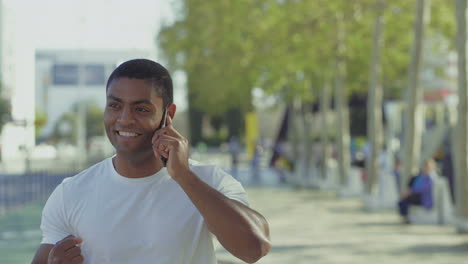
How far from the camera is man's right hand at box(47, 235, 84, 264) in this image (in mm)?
2912

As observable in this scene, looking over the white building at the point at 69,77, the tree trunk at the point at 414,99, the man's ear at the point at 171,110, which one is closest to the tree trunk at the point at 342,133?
the tree trunk at the point at 414,99

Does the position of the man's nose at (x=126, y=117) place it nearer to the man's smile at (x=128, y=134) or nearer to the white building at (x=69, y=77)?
the man's smile at (x=128, y=134)

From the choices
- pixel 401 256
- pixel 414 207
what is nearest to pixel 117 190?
pixel 401 256

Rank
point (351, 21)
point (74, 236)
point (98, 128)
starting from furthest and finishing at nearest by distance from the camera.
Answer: point (98, 128)
point (351, 21)
point (74, 236)

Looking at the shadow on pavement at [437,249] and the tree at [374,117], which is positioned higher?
the tree at [374,117]

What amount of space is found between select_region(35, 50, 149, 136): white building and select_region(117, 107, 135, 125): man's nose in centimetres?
4449

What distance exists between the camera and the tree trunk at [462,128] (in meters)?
15.1

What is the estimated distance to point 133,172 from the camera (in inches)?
119

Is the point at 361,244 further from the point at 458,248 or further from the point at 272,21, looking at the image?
the point at 272,21

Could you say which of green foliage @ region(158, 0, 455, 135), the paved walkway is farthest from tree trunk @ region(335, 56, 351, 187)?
the paved walkway

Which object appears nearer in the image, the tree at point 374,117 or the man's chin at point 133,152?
the man's chin at point 133,152

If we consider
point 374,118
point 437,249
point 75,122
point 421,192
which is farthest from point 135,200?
point 75,122

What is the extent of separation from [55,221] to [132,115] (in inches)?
16.9

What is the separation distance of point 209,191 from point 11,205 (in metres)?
21.5
